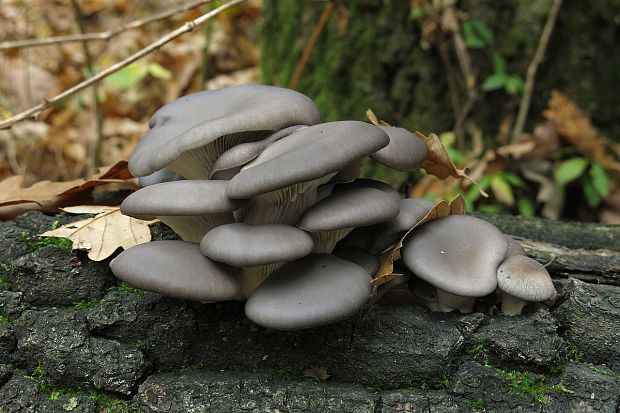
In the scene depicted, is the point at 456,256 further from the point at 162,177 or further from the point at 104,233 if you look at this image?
the point at 104,233

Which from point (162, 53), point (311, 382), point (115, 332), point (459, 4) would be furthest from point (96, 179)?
point (162, 53)

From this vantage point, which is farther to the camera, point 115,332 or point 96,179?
point 96,179

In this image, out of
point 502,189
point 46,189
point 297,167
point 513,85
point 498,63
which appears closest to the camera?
point 297,167

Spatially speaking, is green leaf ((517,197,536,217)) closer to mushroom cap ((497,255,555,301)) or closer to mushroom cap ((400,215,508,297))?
mushroom cap ((400,215,508,297))

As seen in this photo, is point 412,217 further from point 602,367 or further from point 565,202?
point 565,202

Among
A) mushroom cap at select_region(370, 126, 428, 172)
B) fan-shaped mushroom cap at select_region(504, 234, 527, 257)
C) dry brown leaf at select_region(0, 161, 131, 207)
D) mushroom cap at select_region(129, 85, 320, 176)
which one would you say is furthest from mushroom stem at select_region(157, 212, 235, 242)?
fan-shaped mushroom cap at select_region(504, 234, 527, 257)

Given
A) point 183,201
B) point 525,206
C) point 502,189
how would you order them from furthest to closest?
1. point 525,206
2. point 502,189
3. point 183,201

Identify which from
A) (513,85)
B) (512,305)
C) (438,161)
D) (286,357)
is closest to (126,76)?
(513,85)
